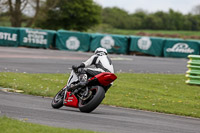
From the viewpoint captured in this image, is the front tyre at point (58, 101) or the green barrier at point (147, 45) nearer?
the front tyre at point (58, 101)

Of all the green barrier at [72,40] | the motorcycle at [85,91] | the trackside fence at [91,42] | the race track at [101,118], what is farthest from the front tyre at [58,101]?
the green barrier at [72,40]

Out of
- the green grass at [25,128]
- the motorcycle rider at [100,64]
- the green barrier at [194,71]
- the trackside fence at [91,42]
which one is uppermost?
the motorcycle rider at [100,64]

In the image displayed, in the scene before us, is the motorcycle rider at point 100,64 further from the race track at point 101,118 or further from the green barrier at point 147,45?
the green barrier at point 147,45

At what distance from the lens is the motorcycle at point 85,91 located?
8812mm

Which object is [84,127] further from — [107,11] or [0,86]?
[107,11]

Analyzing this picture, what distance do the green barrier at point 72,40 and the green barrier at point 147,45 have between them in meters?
3.63

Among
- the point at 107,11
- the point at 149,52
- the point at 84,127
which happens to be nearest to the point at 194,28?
the point at 107,11

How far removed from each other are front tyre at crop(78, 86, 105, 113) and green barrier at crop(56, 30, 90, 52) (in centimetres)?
2514

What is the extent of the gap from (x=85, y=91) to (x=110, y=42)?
25.3m

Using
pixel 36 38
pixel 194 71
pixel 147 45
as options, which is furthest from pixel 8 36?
pixel 194 71

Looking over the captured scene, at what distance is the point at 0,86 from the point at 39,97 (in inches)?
77.4

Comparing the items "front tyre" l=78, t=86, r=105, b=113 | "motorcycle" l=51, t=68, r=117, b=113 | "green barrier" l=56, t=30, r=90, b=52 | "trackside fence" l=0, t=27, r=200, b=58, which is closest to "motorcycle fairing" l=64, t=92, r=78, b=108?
"motorcycle" l=51, t=68, r=117, b=113

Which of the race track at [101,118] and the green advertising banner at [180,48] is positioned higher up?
the race track at [101,118]

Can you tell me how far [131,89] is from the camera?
48.2 ft
